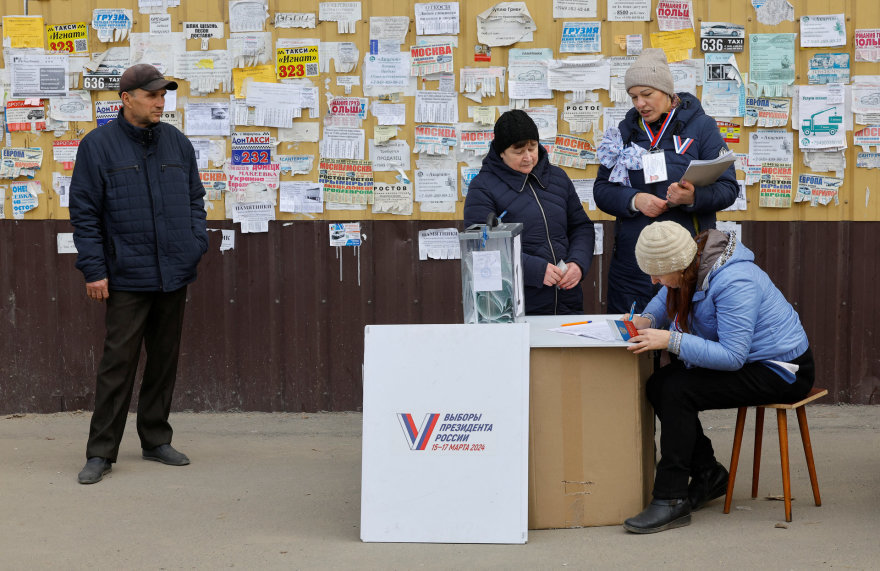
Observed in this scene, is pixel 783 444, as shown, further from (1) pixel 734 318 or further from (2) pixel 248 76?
(2) pixel 248 76

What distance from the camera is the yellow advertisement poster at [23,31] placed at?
6.58 metres

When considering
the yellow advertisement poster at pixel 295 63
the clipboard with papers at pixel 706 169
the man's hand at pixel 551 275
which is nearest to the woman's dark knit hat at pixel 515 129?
the man's hand at pixel 551 275

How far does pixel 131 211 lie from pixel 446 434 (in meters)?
2.10

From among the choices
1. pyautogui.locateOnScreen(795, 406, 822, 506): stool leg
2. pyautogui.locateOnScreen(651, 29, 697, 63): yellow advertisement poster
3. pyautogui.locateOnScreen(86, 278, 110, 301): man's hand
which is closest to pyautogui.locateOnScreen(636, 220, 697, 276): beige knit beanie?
pyautogui.locateOnScreen(795, 406, 822, 506): stool leg

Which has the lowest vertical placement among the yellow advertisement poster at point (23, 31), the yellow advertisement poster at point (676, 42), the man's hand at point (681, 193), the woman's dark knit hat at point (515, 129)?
the man's hand at point (681, 193)

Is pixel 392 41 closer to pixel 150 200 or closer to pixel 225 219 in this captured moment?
pixel 225 219

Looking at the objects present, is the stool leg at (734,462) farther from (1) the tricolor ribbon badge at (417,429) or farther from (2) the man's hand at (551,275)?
(1) the tricolor ribbon badge at (417,429)

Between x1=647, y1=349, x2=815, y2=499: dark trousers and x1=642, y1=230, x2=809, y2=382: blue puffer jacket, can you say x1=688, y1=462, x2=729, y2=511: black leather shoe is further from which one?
x1=642, y1=230, x2=809, y2=382: blue puffer jacket

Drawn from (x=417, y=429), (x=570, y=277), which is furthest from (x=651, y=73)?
(x=417, y=429)

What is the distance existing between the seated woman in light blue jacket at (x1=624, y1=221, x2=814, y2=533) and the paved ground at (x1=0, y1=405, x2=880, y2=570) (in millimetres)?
240

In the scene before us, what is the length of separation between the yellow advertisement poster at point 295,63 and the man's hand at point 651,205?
244 cm

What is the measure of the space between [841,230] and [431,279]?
2.49 meters

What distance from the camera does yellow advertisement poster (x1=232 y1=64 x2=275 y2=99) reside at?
6.55 metres

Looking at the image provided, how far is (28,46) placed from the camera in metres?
6.59
